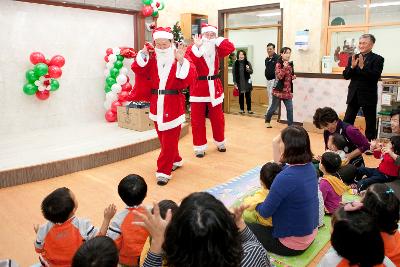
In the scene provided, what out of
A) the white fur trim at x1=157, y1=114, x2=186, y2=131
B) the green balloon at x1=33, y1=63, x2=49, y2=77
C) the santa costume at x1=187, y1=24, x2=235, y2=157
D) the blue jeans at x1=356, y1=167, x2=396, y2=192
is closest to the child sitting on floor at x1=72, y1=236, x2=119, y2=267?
the white fur trim at x1=157, y1=114, x2=186, y2=131

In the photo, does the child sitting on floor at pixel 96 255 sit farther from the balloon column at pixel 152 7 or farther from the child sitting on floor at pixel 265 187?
the balloon column at pixel 152 7

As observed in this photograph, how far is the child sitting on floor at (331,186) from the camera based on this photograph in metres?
2.69

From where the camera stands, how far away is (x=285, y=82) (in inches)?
228

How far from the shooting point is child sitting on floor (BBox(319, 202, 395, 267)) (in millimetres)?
1266

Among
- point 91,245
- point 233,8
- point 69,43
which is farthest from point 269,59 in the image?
point 91,245

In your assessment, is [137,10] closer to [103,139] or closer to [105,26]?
[105,26]

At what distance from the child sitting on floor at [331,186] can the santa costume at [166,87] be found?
148 centimetres

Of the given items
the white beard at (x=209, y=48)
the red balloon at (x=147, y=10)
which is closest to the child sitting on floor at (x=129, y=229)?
the white beard at (x=209, y=48)

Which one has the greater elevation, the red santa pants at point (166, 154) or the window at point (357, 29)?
the window at point (357, 29)

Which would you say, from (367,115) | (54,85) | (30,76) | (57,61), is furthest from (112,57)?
(367,115)

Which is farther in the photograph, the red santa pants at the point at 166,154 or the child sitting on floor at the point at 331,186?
the red santa pants at the point at 166,154

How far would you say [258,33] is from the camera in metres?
9.38

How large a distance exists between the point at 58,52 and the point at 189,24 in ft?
8.50

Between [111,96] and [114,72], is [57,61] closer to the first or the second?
[114,72]
